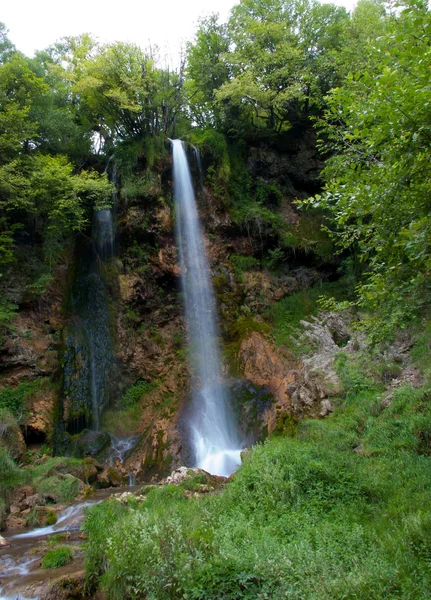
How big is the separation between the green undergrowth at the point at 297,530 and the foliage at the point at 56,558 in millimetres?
601

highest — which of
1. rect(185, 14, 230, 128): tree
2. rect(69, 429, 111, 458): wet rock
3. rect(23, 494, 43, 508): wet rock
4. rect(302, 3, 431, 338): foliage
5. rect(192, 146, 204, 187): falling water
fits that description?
rect(185, 14, 230, 128): tree

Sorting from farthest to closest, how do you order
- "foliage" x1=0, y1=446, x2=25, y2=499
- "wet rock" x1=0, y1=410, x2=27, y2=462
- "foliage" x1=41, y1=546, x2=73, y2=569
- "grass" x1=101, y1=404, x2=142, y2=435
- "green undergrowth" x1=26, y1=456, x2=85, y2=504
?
1. "grass" x1=101, y1=404, x2=142, y2=435
2. "wet rock" x1=0, y1=410, x2=27, y2=462
3. "green undergrowth" x1=26, y1=456, x2=85, y2=504
4. "foliage" x1=0, y1=446, x2=25, y2=499
5. "foliage" x1=41, y1=546, x2=73, y2=569

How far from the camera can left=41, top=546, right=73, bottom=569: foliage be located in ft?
21.1

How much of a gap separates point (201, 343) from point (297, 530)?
13239mm

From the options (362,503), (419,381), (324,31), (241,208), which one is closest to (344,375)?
(419,381)

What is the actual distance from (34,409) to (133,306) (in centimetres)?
606

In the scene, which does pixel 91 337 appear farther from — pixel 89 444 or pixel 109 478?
pixel 109 478

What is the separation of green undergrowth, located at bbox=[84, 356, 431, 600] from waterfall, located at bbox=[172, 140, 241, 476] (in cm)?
529

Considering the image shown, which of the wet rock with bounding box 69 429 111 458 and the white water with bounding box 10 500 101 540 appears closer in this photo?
the white water with bounding box 10 500 101 540

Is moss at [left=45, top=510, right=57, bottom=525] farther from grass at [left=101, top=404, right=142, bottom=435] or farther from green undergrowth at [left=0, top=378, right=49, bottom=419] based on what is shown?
grass at [left=101, top=404, right=142, bottom=435]

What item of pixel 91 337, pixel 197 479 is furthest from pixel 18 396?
pixel 197 479

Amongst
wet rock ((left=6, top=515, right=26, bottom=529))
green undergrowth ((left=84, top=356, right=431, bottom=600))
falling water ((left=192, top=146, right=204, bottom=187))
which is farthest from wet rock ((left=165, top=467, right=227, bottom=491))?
falling water ((left=192, top=146, right=204, bottom=187))

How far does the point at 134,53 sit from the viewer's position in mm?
19078

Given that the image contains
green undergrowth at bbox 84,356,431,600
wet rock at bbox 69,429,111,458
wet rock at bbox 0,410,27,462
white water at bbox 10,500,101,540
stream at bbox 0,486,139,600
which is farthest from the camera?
wet rock at bbox 69,429,111,458
